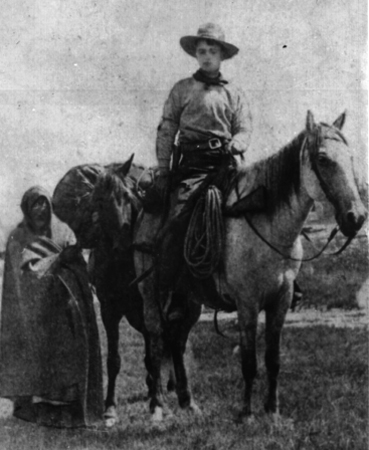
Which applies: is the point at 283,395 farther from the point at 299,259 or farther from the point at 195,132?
the point at 195,132

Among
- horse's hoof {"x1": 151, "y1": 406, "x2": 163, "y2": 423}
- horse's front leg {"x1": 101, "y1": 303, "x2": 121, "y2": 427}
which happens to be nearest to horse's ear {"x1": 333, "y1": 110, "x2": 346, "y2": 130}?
horse's front leg {"x1": 101, "y1": 303, "x2": 121, "y2": 427}

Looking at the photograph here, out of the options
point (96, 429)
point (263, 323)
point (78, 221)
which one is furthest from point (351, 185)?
point (96, 429)

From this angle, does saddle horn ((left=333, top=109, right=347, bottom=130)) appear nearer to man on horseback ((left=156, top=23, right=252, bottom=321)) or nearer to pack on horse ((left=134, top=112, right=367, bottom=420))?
pack on horse ((left=134, top=112, right=367, bottom=420))

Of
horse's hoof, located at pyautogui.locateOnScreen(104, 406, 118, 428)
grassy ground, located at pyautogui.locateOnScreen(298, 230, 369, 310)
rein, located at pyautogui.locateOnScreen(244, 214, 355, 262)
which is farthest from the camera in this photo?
horse's hoof, located at pyautogui.locateOnScreen(104, 406, 118, 428)

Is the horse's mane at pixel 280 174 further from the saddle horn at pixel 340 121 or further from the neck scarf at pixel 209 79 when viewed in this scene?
the neck scarf at pixel 209 79

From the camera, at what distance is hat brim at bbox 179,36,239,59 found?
523 centimetres

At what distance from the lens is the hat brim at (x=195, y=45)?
206 inches

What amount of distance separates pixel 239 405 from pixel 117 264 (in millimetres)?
1159

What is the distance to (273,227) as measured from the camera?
4.95 meters

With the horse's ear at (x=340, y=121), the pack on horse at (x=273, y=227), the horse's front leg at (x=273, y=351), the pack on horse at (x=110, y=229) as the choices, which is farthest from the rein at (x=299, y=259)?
the pack on horse at (x=110, y=229)

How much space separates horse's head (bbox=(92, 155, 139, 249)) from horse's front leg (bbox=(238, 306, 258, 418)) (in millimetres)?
929

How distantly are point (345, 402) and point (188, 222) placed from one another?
4.63ft

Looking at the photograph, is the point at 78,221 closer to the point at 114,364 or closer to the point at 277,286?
the point at 114,364

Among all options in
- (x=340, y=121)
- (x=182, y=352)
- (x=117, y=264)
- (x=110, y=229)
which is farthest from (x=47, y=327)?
(x=340, y=121)
